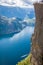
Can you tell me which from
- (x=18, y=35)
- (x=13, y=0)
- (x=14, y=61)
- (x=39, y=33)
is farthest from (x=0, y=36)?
(x=39, y=33)

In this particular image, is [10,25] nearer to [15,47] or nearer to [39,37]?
[15,47]

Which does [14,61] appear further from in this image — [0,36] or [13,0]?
[13,0]

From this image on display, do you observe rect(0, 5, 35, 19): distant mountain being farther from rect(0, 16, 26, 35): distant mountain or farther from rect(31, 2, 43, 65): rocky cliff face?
rect(31, 2, 43, 65): rocky cliff face

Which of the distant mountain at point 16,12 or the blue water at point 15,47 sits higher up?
the distant mountain at point 16,12

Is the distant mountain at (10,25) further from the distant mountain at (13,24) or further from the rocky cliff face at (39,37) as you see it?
the rocky cliff face at (39,37)

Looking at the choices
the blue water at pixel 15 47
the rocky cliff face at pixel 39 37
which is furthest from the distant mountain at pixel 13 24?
the rocky cliff face at pixel 39 37

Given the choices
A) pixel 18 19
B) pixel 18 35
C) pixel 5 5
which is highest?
pixel 5 5
